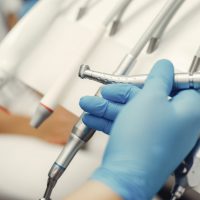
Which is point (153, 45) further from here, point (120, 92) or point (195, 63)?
point (120, 92)

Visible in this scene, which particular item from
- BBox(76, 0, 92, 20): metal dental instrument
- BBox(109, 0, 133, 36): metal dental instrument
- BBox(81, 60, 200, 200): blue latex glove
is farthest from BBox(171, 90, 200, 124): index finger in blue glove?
BBox(76, 0, 92, 20): metal dental instrument

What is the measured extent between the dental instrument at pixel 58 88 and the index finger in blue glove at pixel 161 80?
0.91 ft

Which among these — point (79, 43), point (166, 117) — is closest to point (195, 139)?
point (166, 117)

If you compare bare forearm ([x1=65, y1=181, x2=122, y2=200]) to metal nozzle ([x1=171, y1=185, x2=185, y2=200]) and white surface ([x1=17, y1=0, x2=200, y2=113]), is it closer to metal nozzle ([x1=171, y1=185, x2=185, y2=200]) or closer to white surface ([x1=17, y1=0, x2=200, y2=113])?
metal nozzle ([x1=171, y1=185, x2=185, y2=200])

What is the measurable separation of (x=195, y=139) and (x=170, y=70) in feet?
0.32

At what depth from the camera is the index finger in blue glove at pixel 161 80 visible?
49 centimetres

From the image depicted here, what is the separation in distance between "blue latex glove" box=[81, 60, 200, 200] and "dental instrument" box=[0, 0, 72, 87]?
0.46 m

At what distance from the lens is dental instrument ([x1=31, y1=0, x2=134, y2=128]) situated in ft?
2.44

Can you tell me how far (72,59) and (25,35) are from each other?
159 millimetres

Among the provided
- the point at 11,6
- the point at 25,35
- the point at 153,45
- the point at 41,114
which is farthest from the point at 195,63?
the point at 11,6

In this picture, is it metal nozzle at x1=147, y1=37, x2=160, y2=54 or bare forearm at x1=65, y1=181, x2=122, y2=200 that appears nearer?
bare forearm at x1=65, y1=181, x2=122, y2=200

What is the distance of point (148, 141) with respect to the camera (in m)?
0.46

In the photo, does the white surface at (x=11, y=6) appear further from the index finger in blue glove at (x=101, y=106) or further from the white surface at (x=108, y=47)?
the index finger in blue glove at (x=101, y=106)

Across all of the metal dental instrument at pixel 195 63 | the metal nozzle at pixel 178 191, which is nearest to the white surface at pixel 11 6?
the metal dental instrument at pixel 195 63
